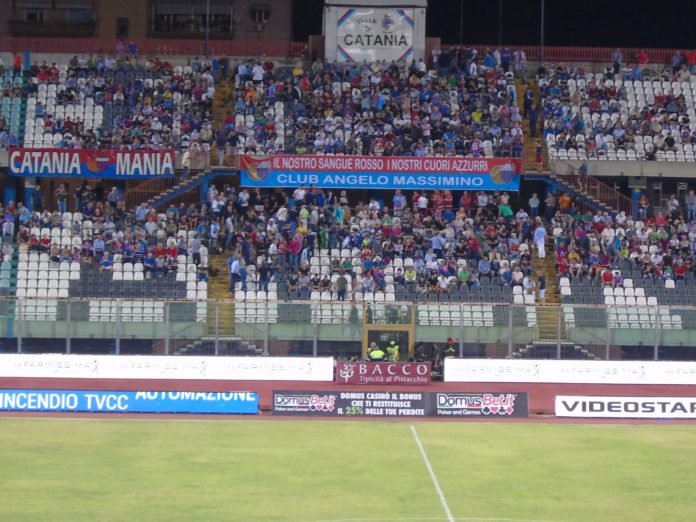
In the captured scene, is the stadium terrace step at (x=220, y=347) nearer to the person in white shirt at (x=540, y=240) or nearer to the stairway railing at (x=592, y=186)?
the person in white shirt at (x=540, y=240)

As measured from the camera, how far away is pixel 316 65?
5362cm

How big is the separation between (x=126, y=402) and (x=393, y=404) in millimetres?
7068

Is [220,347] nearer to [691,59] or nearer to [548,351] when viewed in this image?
[548,351]

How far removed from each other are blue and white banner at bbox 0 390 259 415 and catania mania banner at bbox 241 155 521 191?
16135 millimetres

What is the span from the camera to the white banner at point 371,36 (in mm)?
54562

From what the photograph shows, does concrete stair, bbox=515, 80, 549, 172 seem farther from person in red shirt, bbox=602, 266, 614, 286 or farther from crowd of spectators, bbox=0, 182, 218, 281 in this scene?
crowd of spectators, bbox=0, 182, 218, 281

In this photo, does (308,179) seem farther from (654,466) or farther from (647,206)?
(654,466)

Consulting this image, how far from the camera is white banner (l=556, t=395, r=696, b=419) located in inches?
1357

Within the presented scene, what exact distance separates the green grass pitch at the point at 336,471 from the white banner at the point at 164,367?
5.54 meters

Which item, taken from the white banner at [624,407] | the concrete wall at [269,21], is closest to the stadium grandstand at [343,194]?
the concrete wall at [269,21]

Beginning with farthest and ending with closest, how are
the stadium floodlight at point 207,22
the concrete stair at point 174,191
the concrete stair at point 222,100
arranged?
the stadium floodlight at point 207,22 < the concrete stair at point 222,100 < the concrete stair at point 174,191

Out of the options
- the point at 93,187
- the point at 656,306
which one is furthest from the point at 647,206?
the point at 93,187

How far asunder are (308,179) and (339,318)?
10131 millimetres

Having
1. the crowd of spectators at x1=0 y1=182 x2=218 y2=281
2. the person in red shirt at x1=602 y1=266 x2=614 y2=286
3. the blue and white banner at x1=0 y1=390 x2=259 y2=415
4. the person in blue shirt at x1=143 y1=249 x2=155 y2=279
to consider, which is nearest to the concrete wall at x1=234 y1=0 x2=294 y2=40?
the crowd of spectators at x1=0 y1=182 x2=218 y2=281
